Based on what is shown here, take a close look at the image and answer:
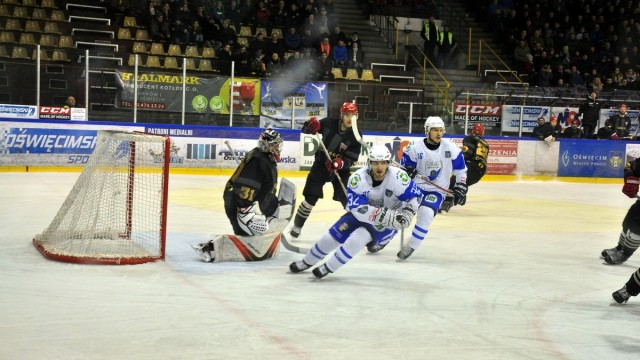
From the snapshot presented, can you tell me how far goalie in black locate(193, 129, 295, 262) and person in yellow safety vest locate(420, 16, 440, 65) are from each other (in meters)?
15.7

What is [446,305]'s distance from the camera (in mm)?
5918

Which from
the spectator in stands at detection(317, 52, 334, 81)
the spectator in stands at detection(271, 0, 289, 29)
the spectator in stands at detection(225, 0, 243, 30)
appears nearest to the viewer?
the spectator in stands at detection(317, 52, 334, 81)

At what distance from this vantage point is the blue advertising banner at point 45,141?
14.8 metres

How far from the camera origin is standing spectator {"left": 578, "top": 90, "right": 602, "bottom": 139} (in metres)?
19.1

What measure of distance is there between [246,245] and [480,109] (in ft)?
39.4

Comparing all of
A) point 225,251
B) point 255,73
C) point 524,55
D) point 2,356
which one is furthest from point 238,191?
point 524,55

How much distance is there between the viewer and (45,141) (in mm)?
15039

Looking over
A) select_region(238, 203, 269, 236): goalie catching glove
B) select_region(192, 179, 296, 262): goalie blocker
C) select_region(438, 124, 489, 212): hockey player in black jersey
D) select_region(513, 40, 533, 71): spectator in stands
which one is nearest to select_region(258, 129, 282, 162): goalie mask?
select_region(238, 203, 269, 236): goalie catching glove

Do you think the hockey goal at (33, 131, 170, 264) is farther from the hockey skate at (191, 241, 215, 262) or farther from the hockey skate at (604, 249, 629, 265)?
the hockey skate at (604, 249, 629, 265)

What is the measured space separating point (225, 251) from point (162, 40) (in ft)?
40.9

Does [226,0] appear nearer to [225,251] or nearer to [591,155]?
[591,155]

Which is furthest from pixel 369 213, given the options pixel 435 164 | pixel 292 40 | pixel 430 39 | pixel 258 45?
pixel 430 39

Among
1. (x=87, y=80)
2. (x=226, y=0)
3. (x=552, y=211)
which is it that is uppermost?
(x=226, y=0)

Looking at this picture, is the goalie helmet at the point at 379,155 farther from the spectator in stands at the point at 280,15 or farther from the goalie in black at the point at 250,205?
the spectator in stands at the point at 280,15
